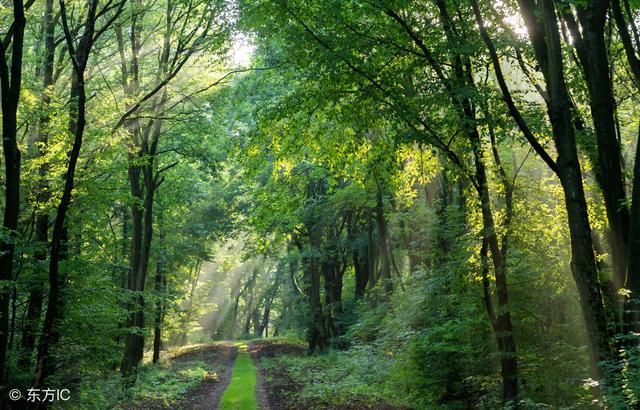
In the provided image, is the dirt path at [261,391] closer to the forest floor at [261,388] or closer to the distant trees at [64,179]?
the forest floor at [261,388]

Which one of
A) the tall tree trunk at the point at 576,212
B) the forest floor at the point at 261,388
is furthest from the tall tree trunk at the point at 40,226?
A: the tall tree trunk at the point at 576,212

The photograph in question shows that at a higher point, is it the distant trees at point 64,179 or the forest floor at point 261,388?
the distant trees at point 64,179

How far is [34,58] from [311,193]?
50.1 ft

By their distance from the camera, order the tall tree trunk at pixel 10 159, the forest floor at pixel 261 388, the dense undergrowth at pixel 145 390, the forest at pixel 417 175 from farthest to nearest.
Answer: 1. the forest floor at pixel 261 388
2. the dense undergrowth at pixel 145 390
3. the tall tree trunk at pixel 10 159
4. the forest at pixel 417 175

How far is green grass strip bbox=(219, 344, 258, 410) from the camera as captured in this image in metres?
15.6

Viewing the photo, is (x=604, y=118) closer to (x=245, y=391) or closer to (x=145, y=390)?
(x=245, y=391)

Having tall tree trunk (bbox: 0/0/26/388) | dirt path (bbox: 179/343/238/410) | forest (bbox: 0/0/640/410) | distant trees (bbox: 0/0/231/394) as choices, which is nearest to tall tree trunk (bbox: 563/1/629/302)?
forest (bbox: 0/0/640/410)

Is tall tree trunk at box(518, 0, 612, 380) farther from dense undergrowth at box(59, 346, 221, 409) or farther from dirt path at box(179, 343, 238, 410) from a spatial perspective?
dirt path at box(179, 343, 238, 410)

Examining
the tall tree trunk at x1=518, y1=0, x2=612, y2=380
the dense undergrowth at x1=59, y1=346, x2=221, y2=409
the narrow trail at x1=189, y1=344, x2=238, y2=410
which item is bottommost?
the narrow trail at x1=189, y1=344, x2=238, y2=410

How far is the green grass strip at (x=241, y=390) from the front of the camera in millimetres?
15597

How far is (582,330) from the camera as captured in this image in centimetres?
1062

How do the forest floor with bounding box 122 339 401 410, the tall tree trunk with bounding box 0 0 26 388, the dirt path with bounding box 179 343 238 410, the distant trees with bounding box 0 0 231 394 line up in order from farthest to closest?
the dirt path with bounding box 179 343 238 410 → the forest floor with bounding box 122 339 401 410 → the distant trees with bounding box 0 0 231 394 → the tall tree trunk with bounding box 0 0 26 388

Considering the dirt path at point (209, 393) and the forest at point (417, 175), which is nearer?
the forest at point (417, 175)

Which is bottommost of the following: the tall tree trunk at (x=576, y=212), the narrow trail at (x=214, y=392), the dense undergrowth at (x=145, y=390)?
the narrow trail at (x=214, y=392)
